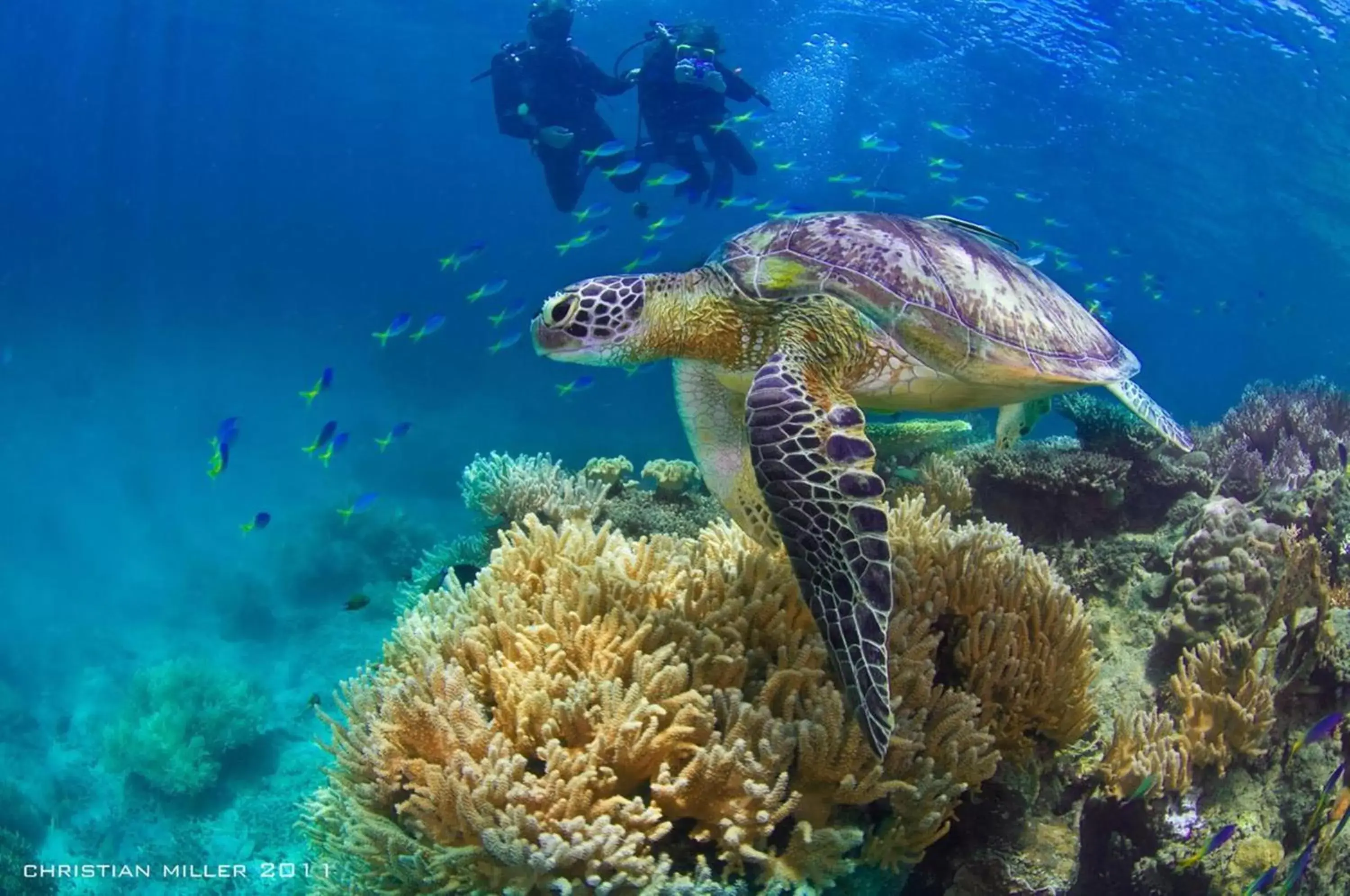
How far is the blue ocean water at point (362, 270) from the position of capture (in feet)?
42.0

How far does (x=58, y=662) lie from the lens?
13.7 m

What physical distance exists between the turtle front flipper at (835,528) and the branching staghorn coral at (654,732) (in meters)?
0.14

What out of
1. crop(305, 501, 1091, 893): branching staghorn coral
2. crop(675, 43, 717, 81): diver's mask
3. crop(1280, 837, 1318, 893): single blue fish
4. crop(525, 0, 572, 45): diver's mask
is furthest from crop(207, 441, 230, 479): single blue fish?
crop(525, 0, 572, 45): diver's mask

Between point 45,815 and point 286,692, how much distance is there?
280 cm

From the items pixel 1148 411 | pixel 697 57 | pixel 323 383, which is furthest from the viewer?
pixel 697 57

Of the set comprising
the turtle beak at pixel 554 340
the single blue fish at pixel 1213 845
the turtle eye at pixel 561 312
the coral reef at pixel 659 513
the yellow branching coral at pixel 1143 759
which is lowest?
the coral reef at pixel 659 513

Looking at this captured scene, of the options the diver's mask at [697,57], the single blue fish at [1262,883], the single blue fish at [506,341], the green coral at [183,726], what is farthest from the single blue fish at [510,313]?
the single blue fish at [1262,883]

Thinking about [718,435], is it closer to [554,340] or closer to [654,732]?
[554,340]

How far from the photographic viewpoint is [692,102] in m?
12.6

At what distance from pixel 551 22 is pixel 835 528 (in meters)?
14.1

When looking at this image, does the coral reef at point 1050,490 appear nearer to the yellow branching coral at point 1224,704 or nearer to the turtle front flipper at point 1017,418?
the turtle front flipper at point 1017,418

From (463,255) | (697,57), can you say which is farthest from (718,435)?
(697,57)

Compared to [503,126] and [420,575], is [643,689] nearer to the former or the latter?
[420,575]

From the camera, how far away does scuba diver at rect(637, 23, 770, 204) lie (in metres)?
12.1
